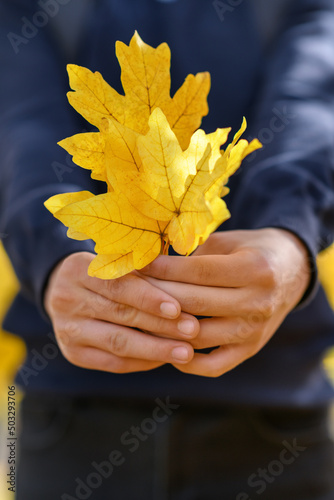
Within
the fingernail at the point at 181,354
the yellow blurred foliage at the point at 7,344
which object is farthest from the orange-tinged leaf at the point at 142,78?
the yellow blurred foliage at the point at 7,344

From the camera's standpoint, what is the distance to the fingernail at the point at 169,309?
0.46 meters

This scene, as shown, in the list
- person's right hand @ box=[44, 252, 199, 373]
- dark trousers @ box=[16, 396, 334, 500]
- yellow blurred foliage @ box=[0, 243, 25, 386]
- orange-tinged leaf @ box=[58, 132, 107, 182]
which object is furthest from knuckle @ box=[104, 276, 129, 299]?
yellow blurred foliage @ box=[0, 243, 25, 386]

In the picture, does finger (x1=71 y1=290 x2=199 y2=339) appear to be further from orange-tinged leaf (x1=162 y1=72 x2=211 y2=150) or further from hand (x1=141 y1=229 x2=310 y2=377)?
orange-tinged leaf (x1=162 y1=72 x2=211 y2=150)

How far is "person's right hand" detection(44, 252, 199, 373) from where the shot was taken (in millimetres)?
473

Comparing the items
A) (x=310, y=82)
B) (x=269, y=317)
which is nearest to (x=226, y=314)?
(x=269, y=317)

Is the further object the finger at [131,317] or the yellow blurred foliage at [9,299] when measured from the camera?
the yellow blurred foliage at [9,299]

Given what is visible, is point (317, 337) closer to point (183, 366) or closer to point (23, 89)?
point (183, 366)

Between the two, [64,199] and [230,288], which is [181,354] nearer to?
[230,288]

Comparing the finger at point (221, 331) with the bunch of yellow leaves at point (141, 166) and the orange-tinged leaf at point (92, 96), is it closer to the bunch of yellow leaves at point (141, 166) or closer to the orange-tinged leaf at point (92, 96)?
the bunch of yellow leaves at point (141, 166)

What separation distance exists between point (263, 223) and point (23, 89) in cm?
45

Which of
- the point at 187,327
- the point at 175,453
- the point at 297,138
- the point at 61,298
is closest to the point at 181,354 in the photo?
the point at 187,327

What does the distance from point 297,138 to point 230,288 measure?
0.30 meters

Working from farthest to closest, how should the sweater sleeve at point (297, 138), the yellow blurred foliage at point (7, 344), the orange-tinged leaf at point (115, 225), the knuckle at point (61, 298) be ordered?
the yellow blurred foliage at point (7, 344) < the sweater sleeve at point (297, 138) < the knuckle at point (61, 298) < the orange-tinged leaf at point (115, 225)

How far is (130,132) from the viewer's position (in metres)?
0.42
